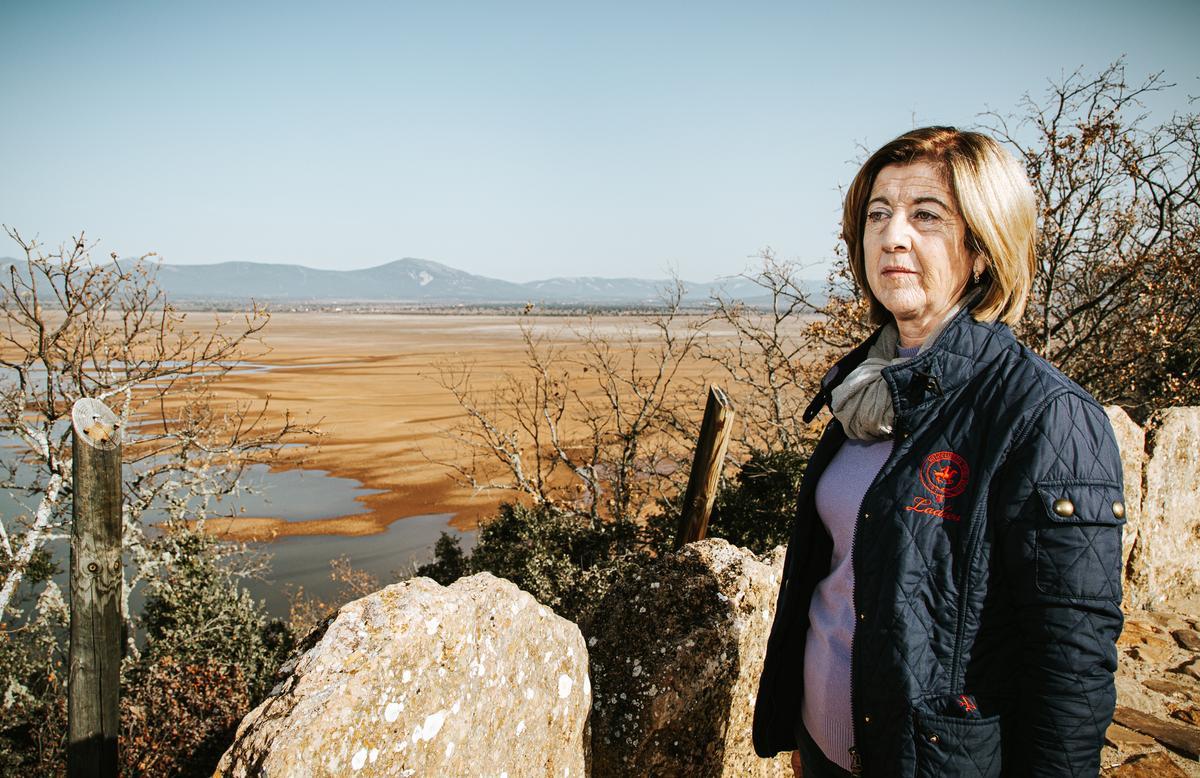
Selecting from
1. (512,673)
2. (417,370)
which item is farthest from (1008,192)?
(417,370)

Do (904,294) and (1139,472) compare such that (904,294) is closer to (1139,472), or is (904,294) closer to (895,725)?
(895,725)

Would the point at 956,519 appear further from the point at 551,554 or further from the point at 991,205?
the point at 551,554

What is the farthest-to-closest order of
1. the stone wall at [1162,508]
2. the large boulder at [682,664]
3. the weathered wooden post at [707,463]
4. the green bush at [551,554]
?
the green bush at [551,554]
the stone wall at [1162,508]
the weathered wooden post at [707,463]
the large boulder at [682,664]

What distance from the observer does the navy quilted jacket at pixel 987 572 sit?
1.29m

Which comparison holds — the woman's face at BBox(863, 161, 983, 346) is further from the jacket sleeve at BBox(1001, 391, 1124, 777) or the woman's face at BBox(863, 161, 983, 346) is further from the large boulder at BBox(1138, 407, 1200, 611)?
the large boulder at BBox(1138, 407, 1200, 611)

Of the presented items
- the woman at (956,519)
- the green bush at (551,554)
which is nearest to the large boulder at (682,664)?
the woman at (956,519)

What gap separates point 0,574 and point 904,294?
8833 millimetres

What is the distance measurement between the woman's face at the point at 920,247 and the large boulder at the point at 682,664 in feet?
5.41

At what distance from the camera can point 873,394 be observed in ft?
5.49

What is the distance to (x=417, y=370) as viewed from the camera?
35531 mm

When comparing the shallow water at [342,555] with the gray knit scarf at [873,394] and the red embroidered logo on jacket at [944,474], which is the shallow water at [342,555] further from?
the red embroidered logo on jacket at [944,474]

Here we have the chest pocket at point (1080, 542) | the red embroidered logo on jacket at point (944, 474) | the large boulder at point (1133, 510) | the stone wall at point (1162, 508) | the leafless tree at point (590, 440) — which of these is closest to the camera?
the chest pocket at point (1080, 542)

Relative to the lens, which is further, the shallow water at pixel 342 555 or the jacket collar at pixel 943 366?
the shallow water at pixel 342 555

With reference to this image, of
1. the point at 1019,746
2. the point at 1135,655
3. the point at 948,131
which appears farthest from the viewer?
the point at 1135,655
